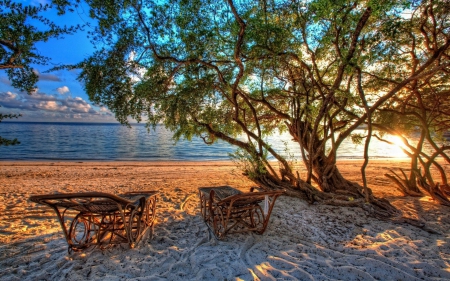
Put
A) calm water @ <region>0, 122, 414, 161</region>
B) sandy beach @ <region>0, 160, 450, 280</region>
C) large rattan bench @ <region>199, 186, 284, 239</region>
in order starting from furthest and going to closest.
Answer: calm water @ <region>0, 122, 414, 161</region>, large rattan bench @ <region>199, 186, 284, 239</region>, sandy beach @ <region>0, 160, 450, 280</region>

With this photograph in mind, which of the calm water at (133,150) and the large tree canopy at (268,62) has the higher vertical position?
the large tree canopy at (268,62)

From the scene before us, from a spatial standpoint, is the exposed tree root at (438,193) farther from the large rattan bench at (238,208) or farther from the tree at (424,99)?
the large rattan bench at (238,208)

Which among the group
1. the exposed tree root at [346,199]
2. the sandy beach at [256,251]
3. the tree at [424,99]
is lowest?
the sandy beach at [256,251]

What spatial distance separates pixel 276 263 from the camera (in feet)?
9.46

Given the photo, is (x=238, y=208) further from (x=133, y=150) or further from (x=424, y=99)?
(x=133, y=150)

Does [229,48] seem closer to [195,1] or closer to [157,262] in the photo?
[195,1]

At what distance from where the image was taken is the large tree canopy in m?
4.59

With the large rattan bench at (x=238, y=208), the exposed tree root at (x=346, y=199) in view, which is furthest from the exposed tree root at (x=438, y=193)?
the large rattan bench at (x=238, y=208)

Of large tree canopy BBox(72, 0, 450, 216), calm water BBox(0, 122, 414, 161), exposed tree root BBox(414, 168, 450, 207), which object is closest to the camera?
large tree canopy BBox(72, 0, 450, 216)

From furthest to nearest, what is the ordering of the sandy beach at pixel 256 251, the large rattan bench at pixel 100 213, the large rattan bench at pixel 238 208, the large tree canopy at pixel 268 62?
the large tree canopy at pixel 268 62 → the large rattan bench at pixel 238 208 → the large rattan bench at pixel 100 213 → the sandy beach at pixel 256 251

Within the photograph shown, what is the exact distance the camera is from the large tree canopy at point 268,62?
4590 mm

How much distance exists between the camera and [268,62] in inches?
210

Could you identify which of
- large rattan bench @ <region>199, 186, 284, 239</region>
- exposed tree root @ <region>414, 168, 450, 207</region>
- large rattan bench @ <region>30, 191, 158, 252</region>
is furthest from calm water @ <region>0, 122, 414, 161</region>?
large rattan bench @ <region>30, 191, 158, 252</region>

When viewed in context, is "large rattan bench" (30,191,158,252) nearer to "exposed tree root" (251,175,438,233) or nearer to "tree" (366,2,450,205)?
"exposed tree root" (251,175,438,233)
